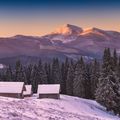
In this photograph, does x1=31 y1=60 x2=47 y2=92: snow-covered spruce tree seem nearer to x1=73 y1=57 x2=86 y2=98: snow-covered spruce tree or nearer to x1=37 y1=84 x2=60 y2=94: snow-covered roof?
x1=73 y1=57 x2=86 y2=98: snow-covered spruce tree

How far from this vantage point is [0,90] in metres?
90.0

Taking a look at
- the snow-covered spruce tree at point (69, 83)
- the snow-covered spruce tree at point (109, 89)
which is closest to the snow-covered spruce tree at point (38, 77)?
the snow-covered spruce tree at point (69, 83)

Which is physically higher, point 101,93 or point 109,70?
point 109,70

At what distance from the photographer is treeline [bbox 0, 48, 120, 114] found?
77.7 metres

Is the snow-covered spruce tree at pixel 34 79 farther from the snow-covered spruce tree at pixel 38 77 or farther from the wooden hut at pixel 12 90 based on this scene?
the wooden hut at pixel 12 90

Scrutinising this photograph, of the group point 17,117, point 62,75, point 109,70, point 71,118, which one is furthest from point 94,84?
point 17,117

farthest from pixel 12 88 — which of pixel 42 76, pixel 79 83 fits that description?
pixel 42 76

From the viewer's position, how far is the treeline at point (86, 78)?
77.7m

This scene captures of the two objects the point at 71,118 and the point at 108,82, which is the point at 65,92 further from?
the point at 71,118

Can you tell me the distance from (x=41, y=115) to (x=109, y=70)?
1854 inches

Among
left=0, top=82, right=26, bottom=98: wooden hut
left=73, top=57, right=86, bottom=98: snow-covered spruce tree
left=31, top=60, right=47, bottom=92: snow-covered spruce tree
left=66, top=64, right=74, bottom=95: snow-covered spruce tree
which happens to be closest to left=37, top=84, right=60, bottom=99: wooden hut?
left=0, top=82, right=26, bottom=98: wooden hut

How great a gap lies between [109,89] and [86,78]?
3750 cm

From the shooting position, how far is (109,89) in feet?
254

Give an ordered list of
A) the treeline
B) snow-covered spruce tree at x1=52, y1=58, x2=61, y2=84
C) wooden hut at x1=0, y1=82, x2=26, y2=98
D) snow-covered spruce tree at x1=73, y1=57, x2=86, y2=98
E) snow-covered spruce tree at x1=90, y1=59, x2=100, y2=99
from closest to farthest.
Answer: the treeline, wooden hut at x1=0, y1=82, x2=26, y2=98, snow-covered spruce tree at x1=73, y1=57, x2=86, y2=98, snow-covered spruce tree at x1=90, y1=59, x2=100, y2=99, snow-covered spruce tree at x1=52, y1=58, x2=61, y2=84
